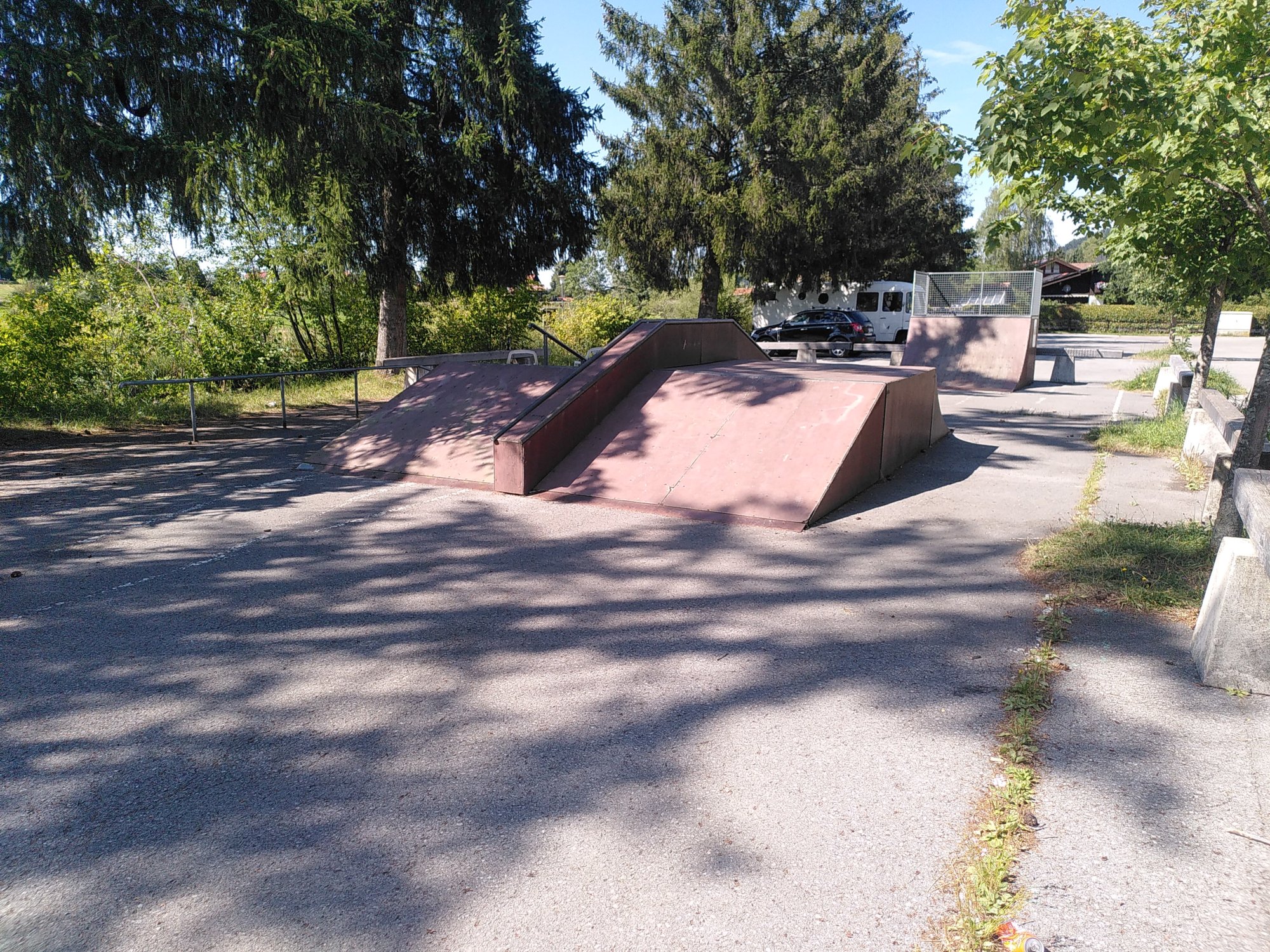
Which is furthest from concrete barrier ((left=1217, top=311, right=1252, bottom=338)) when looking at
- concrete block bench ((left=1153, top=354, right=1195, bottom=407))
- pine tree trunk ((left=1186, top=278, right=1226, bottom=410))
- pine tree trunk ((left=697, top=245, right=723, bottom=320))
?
concrete block bench ((left=1153, top=354, right=1195, bottom=407))

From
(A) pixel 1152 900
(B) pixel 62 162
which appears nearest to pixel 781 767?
(A) pixel 1152 900

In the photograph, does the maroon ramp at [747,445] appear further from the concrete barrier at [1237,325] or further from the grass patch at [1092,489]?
the concrete barrier at [1237,325]

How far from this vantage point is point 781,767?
338 centimetres

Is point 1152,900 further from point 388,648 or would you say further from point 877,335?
point 877,335

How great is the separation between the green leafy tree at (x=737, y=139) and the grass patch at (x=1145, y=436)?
1515 centimetres

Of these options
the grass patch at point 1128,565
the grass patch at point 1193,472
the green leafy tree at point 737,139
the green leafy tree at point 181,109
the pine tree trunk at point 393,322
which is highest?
the green leafy tree at point 737,139

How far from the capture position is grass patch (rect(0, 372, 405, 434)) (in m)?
11.9

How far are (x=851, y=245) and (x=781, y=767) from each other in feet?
92.1

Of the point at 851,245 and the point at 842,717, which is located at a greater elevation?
the point at 851,245

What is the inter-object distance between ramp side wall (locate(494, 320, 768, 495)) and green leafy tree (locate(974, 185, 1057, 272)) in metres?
3.65

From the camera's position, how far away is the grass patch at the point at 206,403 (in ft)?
39.1

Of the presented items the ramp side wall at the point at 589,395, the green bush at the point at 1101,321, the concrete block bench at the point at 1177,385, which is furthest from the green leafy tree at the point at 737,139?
the green bush at the point at 1101,321

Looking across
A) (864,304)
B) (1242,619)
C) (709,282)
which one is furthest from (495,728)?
(864,304)

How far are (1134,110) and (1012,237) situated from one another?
85989mm
